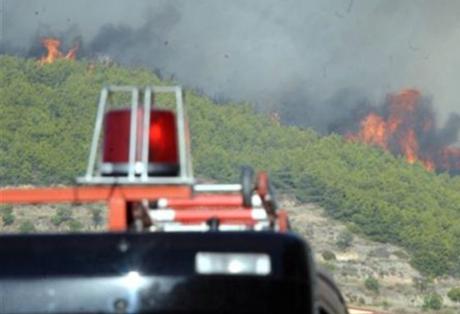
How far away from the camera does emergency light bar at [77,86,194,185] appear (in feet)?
19.4

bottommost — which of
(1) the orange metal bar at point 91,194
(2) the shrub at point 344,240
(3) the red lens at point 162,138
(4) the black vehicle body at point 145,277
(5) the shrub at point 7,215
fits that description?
(4) the black vehicle body at point 145,277

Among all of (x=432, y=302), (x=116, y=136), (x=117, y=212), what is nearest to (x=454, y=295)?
(x=432, y=302)

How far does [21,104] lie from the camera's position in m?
153

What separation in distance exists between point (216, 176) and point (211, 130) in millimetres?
23596

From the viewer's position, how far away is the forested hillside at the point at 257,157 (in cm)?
12475

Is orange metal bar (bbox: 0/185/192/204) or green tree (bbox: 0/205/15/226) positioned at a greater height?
green tree (bbox: 0/205/15/226)

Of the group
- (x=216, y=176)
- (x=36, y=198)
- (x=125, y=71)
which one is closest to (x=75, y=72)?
(x=125, y=71)

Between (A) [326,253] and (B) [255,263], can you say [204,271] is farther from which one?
(A) [326,253]

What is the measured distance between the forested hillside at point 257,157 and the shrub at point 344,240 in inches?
167

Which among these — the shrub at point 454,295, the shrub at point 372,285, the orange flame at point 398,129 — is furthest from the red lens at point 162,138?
the orange flame at point 398,129

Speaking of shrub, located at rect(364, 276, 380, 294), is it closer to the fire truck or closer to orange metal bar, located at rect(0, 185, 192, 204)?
orange metal bar, located at rect(0, 185, 192, 204)

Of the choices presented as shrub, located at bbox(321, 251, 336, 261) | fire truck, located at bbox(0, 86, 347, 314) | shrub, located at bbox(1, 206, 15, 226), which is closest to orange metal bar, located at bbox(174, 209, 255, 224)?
fire truck, located at bbox(0, 86, 347, 314)

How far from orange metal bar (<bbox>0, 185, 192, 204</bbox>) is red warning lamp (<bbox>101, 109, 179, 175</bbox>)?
65cm

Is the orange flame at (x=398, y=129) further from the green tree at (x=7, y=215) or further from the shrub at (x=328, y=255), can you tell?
the green tree at (x=7, y=215)
